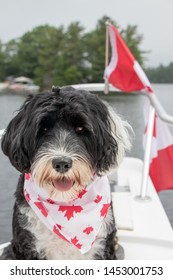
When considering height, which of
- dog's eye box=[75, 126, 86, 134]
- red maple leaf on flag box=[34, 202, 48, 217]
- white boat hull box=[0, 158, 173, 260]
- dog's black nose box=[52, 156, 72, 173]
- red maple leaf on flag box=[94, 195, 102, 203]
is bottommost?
white boat hull box=[0, 158, 173, 260]

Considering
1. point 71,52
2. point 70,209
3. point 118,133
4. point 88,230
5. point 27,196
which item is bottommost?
point 88,230

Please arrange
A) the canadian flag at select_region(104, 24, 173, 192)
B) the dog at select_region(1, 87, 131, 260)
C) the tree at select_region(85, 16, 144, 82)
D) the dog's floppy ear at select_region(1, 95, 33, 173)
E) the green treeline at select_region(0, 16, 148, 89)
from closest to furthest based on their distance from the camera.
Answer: the dog at select_region(1, 87, 131, 260), the dog's floppy ear at select_region(1, 95, 33, 173), the canadian flag at select_region(104, 24, 173, 192), the green treeline at select_region(0, 16, 148, 89), the tree at select_region(85, 16, 144, 82)

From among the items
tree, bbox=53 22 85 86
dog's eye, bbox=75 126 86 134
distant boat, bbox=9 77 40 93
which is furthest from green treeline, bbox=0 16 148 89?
dog's eye, bbox=75 126 86 134

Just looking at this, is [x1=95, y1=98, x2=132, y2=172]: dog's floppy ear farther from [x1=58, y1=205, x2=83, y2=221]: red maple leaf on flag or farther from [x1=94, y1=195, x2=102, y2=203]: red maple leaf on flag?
[x1=58, y1=205, x2=83, y2=221]: red maple leaf on flag

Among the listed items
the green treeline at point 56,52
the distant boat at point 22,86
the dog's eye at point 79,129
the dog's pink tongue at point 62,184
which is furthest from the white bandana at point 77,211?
the green treeline at point 56,52

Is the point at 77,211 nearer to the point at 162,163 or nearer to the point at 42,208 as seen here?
the point at 42,208

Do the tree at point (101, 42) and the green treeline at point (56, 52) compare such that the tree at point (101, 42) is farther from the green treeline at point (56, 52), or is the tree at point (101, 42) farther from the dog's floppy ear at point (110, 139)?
the dog's floppy ear at point (110, 139)

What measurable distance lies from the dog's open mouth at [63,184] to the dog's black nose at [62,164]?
12 centimetres

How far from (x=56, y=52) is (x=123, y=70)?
28.5m

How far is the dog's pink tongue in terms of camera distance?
7.28ft

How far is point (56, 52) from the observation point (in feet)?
106

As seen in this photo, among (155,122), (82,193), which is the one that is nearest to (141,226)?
(82,193)

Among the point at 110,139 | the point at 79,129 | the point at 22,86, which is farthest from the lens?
the point at 22,86

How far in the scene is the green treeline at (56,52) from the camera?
21.8 metres
